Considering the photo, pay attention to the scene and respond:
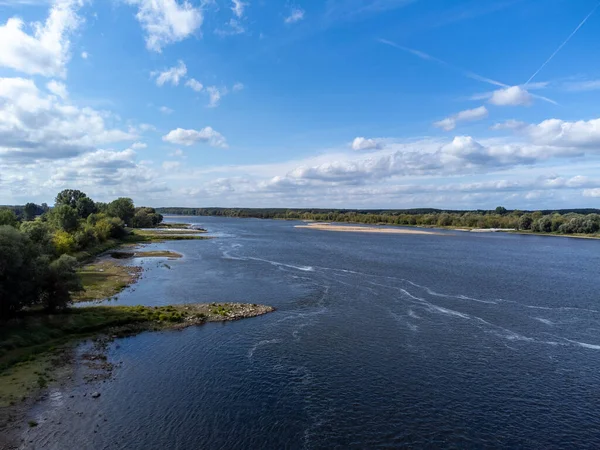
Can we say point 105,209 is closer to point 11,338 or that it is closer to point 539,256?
point 11,338

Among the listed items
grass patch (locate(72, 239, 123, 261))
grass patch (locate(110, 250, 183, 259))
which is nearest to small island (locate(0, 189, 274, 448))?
grass patch (locate(72, 239, 123, 261))

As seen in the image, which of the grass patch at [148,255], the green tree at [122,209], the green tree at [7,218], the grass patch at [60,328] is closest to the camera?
the grass patch at [60,328]

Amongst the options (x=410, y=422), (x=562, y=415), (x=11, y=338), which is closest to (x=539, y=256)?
(x=562, y=415)

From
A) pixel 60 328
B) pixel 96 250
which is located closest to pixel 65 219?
pixel 96 250

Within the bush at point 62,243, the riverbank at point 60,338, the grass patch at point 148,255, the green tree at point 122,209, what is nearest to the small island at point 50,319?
the riverbank at point 60,338

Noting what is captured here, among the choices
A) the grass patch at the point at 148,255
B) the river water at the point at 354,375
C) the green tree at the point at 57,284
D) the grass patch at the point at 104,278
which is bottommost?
the river water at the point at 354,375

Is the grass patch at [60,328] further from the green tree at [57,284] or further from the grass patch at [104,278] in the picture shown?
the grass patch at [104,278]

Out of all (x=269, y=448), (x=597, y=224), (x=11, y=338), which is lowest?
(x=269, y=448)
